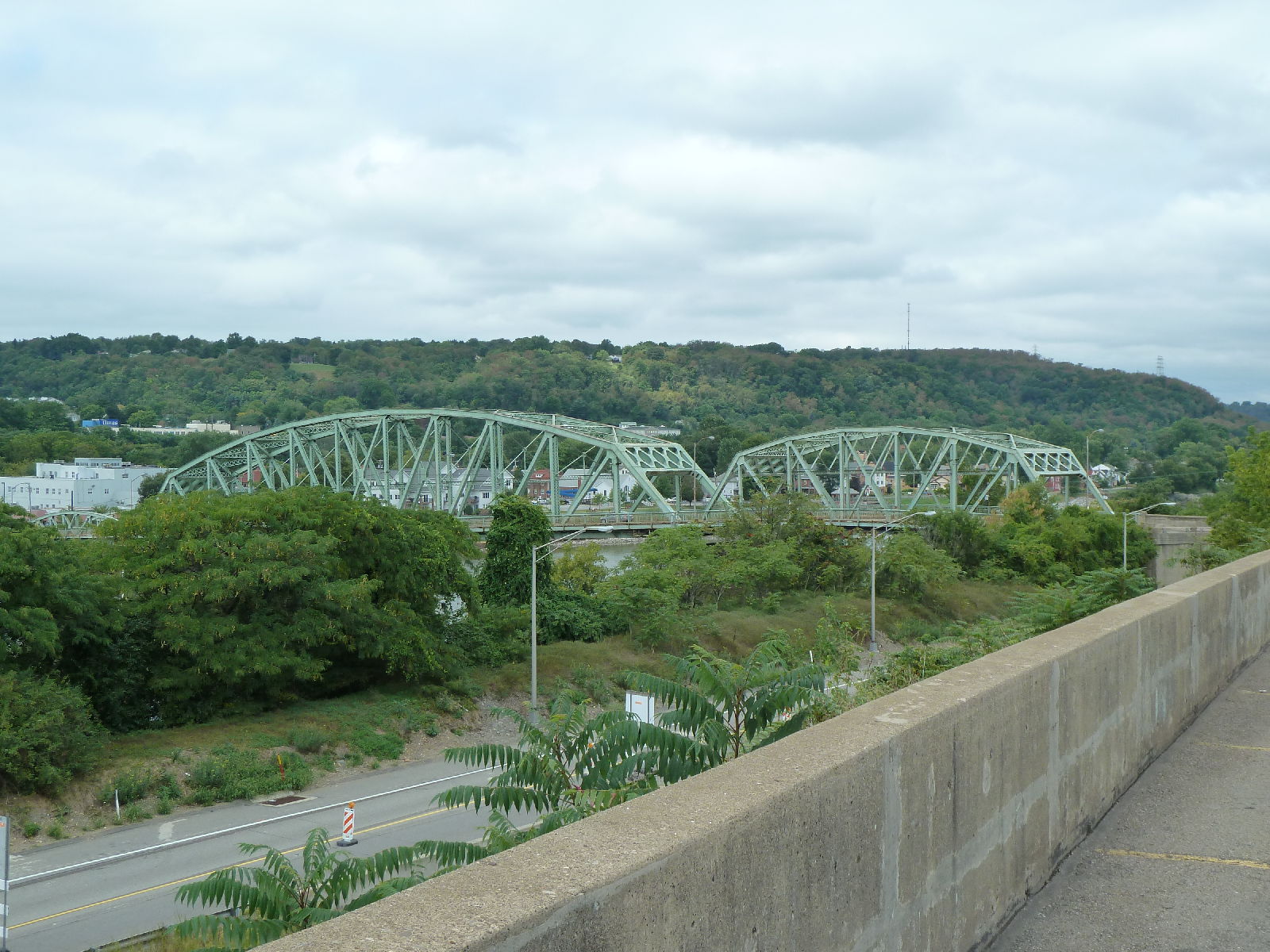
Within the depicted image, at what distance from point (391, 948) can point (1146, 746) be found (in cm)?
679

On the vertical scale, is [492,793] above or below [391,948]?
below

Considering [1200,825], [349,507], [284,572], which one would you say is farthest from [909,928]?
[349,507]

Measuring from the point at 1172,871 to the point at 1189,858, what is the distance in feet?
0.82

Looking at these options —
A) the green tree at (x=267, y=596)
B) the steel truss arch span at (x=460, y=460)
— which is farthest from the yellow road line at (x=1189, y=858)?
the steel truss arch span at (x=460, y=460)

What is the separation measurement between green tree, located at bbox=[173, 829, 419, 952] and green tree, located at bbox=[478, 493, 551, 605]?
42494 millimetres

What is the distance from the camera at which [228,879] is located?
22.7ft

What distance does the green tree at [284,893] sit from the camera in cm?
611

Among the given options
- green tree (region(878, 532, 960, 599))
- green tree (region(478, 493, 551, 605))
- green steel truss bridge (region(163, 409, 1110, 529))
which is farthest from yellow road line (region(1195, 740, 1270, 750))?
green steel truss bridge (region(163, 409, 1110, 529))

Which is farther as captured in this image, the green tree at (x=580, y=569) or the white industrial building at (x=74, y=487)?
the white industrial building at (x=74, y=487)

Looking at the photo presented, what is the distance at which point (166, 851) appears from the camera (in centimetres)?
2431

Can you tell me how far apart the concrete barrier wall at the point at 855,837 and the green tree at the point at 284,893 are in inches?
99.9

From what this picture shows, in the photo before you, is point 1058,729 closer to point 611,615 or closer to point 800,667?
point 800,667

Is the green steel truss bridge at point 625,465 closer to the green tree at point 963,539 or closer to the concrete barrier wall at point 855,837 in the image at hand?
the green tree at point 963,539

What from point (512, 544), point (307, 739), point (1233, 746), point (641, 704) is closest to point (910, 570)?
point (512, 544)
